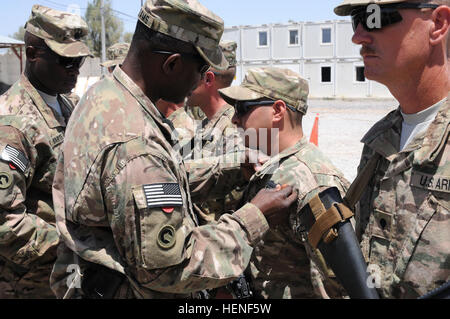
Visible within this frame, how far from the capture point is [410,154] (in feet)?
6.70

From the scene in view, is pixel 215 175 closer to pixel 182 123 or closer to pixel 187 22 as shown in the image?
pixel 187 22

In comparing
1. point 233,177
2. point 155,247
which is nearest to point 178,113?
point 233,177

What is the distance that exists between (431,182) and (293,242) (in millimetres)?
1074

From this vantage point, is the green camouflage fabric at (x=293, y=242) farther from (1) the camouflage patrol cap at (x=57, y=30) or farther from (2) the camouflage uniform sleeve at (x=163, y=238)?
(1) the camouflage patrol cap at (x=57, y=30)

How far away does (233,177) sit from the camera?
11.0ft

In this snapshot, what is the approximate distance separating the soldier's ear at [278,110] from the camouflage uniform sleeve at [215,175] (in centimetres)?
42

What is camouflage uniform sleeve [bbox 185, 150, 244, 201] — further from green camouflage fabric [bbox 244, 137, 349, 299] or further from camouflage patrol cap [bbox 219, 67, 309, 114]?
camouflage patrol cap [bbox 219, 67, 309, 114]

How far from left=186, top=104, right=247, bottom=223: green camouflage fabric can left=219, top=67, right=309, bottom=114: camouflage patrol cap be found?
746 mm

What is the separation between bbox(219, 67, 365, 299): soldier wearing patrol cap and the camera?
8.46ft

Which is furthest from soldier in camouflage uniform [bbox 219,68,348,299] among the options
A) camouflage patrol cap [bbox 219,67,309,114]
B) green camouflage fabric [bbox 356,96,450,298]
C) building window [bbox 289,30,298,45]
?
building window [bbox 289,30,298,45]

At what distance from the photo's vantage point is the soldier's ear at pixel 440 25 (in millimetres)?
1922

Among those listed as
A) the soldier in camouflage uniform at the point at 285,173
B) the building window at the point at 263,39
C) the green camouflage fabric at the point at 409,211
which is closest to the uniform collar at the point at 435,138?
the green camouflage fabric at the point at 409,211

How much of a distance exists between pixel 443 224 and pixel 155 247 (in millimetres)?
1229
